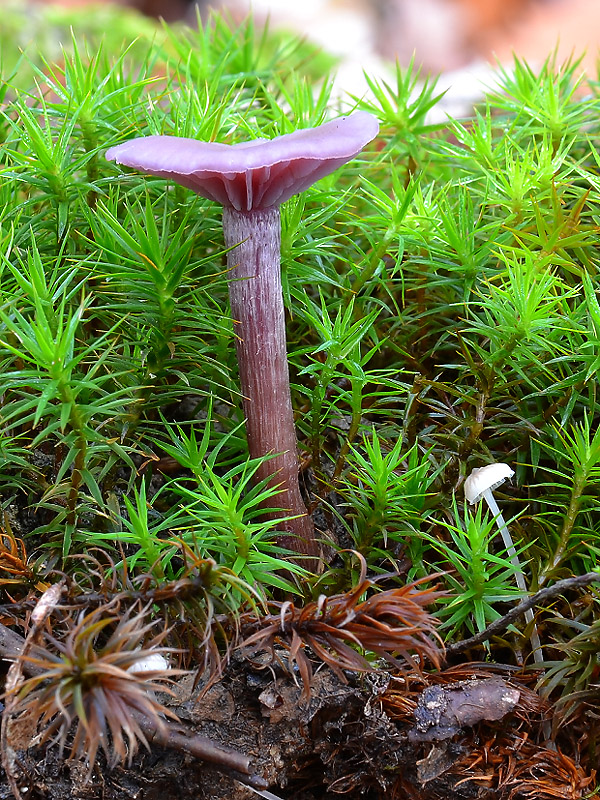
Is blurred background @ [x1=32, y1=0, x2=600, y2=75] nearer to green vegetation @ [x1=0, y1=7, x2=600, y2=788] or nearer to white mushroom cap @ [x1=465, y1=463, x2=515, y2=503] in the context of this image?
green vegetation @ [x1=0, y1=7, x2=600, y2=788]

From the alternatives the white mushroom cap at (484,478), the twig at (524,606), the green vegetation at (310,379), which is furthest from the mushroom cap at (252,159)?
the twig at (524,606)

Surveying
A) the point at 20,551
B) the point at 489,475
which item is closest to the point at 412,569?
the point at 489,475

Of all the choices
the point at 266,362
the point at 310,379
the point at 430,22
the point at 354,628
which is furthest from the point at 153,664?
the point at 430,22

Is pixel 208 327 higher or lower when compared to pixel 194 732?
higher

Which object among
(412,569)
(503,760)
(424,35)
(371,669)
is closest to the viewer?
(371,669)

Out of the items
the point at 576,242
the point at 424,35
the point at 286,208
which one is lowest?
the point at 576,242

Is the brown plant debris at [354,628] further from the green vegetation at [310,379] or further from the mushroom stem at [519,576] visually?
the mushroom stem at [519,576]

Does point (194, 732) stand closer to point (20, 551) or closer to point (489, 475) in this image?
point (20, 551)
